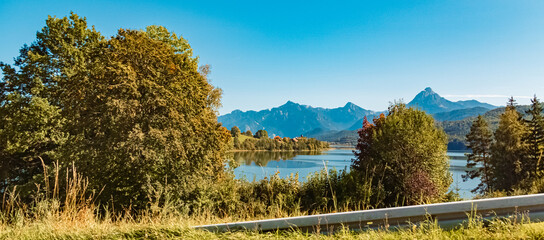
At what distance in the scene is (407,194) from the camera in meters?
12.3

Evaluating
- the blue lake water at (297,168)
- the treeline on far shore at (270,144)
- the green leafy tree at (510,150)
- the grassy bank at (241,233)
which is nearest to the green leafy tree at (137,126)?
the blue lake water at (297,168)

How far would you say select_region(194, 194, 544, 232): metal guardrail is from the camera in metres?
2.76

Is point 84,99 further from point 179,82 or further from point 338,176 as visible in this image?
point 338,176

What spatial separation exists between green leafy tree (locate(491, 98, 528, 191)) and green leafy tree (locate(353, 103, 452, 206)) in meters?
20.8

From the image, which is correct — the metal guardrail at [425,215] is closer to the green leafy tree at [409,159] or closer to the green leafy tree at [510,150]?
the green leafy tree at [409,159]

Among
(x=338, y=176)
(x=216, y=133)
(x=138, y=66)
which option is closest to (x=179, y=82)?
(x=138, y=66)

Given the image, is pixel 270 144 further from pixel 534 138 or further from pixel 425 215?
pixel 425 215

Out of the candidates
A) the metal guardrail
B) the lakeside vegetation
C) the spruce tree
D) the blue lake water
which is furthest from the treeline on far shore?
the metal guardrail

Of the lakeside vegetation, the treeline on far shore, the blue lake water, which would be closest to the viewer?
the lakeside vegetation

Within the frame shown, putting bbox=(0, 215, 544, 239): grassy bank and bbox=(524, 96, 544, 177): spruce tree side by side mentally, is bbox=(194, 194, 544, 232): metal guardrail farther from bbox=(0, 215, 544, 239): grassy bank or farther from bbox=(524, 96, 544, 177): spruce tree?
bbox=(524, 96, 544, 177): spruce tree

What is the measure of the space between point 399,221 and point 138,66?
1183 centimetres

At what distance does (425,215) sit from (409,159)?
11330mm

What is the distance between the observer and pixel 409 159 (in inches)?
521

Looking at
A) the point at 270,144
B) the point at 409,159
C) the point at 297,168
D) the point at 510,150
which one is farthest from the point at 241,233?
the point at 270,144
